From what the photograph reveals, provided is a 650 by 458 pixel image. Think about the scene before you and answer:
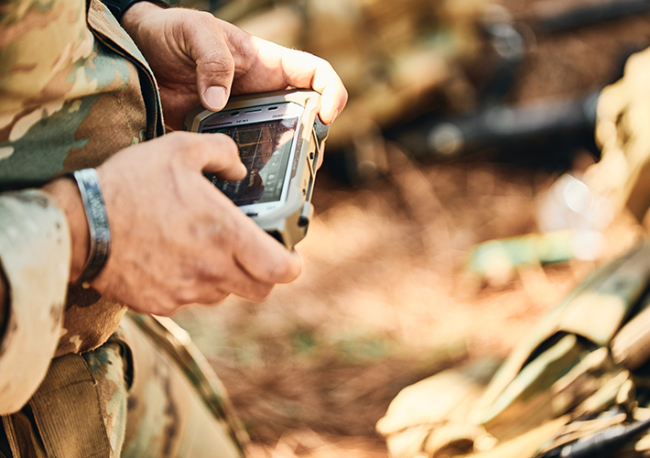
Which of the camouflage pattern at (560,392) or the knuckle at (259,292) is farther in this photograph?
the camouflage pattern at (560,392)

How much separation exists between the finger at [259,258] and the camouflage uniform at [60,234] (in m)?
0.14

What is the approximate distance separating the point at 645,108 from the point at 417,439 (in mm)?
1064

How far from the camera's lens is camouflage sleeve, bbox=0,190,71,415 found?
0.36m

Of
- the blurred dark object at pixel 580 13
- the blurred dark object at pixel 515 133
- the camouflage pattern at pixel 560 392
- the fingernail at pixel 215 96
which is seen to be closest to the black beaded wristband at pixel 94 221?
the fingernail at pixel 215 96

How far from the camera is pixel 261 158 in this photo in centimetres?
64

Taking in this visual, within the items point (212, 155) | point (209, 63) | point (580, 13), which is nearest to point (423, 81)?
point (580, 13)

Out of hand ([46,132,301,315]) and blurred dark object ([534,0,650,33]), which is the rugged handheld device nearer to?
hand ([46,132,301,315])

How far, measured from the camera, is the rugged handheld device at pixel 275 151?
1.79 ft

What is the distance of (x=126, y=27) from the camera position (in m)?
0.73

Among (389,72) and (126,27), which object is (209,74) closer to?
(126,27)

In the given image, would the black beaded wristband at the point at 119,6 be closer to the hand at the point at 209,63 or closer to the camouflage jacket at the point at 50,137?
the hand at the point at 209,63

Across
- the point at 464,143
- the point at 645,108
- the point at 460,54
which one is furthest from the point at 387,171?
the point at 645,108

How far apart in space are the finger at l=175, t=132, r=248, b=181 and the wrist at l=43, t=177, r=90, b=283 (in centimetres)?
10

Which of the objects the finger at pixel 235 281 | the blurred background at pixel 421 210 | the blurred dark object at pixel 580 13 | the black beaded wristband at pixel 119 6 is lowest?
the blurred background at pixel 421 210
